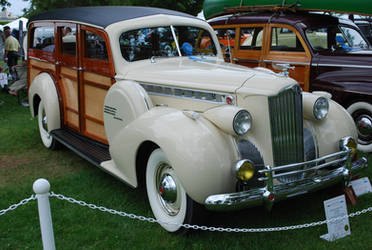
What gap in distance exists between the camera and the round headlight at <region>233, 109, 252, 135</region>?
2.83m

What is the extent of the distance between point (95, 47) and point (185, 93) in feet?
4.73

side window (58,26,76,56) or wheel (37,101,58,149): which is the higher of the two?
side window (58,26,76,56)

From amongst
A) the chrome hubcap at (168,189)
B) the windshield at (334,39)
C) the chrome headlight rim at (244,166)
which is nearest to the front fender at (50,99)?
the chrome hubcap at (168,189)

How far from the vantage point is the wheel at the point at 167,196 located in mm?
2950

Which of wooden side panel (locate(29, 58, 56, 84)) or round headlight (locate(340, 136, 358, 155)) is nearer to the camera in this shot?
round headlight (locate(340, 136, 358, 155))

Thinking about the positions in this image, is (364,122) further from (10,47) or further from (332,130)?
(10,47)

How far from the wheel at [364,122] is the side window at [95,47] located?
11.2 feet

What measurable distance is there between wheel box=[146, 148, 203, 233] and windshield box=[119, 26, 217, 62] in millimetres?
1408

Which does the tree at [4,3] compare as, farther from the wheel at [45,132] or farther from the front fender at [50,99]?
the front fender at [50,99]

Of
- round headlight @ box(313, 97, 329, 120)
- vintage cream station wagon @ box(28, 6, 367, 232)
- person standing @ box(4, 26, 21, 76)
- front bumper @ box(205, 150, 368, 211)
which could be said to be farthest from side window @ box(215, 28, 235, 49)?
person standing @ box(4, 26, 21, 76)

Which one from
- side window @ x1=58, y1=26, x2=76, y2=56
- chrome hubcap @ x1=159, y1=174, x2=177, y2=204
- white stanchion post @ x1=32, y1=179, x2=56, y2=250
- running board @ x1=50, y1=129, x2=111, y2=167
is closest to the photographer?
white stanchion post @ x1=32, y1=179, x2=56, y2=250

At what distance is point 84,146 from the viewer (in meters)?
4.39

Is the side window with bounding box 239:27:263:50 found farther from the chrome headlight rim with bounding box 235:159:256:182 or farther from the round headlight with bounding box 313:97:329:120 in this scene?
the chrome headlight rim with bounding box 235:159:256:182

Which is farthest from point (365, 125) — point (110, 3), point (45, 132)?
point (110, 3)
